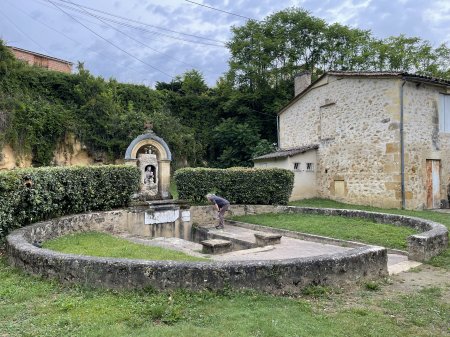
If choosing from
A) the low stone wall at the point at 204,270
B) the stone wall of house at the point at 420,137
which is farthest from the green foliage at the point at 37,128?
the stone wall of house at the point at 420,137

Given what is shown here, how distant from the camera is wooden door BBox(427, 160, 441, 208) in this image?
16.9 metres

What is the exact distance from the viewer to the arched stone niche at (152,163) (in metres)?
15.0

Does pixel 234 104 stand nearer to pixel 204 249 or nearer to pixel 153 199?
pixel 153 199

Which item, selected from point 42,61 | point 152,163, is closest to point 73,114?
point 42,61

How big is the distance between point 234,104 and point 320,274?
2593cm

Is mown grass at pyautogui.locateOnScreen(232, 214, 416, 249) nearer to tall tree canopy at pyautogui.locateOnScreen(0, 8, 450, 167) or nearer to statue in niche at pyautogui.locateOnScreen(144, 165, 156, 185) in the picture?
statue in niche at pyautogui.locateOnScreen(144, 165, 156, 185)

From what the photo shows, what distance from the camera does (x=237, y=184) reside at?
15367 mm

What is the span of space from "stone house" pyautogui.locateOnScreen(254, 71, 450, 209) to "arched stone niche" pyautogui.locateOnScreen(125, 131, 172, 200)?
282 inches

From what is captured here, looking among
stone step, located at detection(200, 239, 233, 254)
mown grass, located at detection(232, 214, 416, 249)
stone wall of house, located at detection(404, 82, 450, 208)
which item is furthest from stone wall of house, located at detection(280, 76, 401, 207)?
stone step, located at detection(200, 239, 233, 254)

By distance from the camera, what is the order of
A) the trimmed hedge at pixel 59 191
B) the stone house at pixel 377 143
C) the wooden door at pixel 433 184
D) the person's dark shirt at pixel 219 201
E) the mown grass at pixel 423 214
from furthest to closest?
the wooden door at pixel 433 184 → the stone house at pixel 377 143 → the person's dark shirt at pixel 219 201 → the trimmed hedge at pixel 59 191 → the mown grass at pixel 423 214

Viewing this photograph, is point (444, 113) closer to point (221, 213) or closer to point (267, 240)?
point (221, 213)

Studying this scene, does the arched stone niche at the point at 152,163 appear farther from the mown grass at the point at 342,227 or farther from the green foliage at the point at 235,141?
the green foliage at the point at 235,141

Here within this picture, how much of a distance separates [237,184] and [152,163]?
3.90 metres

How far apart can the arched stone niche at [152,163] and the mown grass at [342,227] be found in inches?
155
